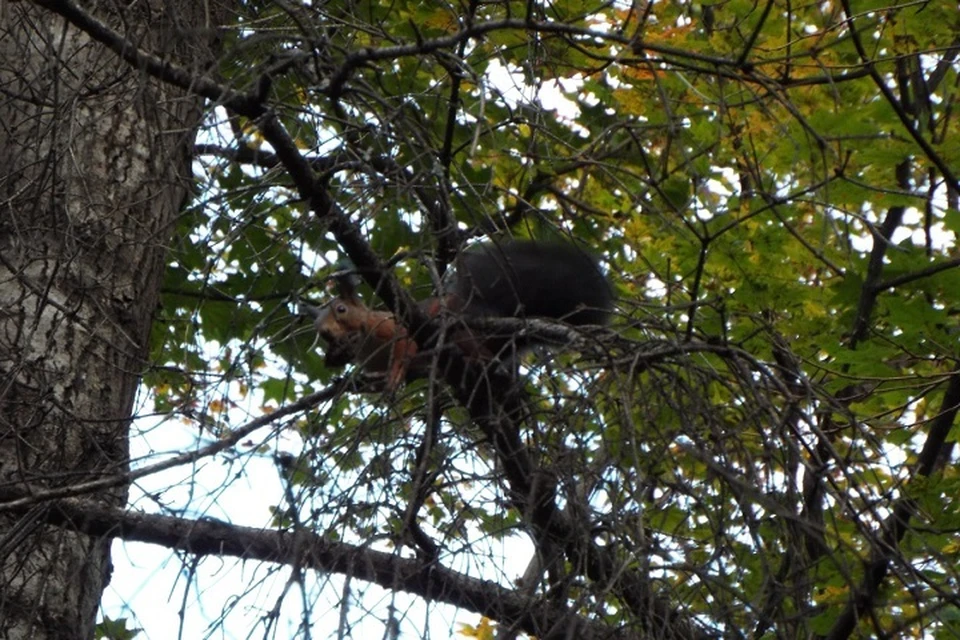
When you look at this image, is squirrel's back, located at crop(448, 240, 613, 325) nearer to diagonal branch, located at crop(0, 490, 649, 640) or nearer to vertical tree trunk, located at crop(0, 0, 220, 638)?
vertical tree trunk, located at crop(0, 0, 220, 638)

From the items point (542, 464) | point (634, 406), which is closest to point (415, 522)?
point (542, 464)

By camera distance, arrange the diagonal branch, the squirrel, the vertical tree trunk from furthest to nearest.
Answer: the squirrel < the vertical tree trunk < the diagonal branch

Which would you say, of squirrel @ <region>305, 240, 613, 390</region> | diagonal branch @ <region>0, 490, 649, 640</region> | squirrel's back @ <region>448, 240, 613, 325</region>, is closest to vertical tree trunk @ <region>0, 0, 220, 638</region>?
diagonal branch @ <region>0, 490, 649, 640</region>

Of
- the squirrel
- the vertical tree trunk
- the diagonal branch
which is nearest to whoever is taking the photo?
the diagonal branch

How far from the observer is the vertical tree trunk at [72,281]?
105 inches

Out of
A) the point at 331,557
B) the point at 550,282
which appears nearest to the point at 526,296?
the point at 550,282

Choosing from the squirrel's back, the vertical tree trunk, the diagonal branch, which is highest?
the squirrel's back

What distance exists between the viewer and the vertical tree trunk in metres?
2.66

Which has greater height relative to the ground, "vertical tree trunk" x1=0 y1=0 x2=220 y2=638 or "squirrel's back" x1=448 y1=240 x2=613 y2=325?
"squirrel's back" x1=448 y1=240 x2=613 y2=325

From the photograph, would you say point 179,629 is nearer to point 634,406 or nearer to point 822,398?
point 634,406

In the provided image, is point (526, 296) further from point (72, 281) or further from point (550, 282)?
point (72, 281)

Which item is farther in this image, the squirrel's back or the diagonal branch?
the squirrel's back

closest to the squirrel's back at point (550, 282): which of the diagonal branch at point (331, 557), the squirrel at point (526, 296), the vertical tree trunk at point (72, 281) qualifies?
the squirrel at point (526, 296)

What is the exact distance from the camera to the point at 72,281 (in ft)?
10.9
